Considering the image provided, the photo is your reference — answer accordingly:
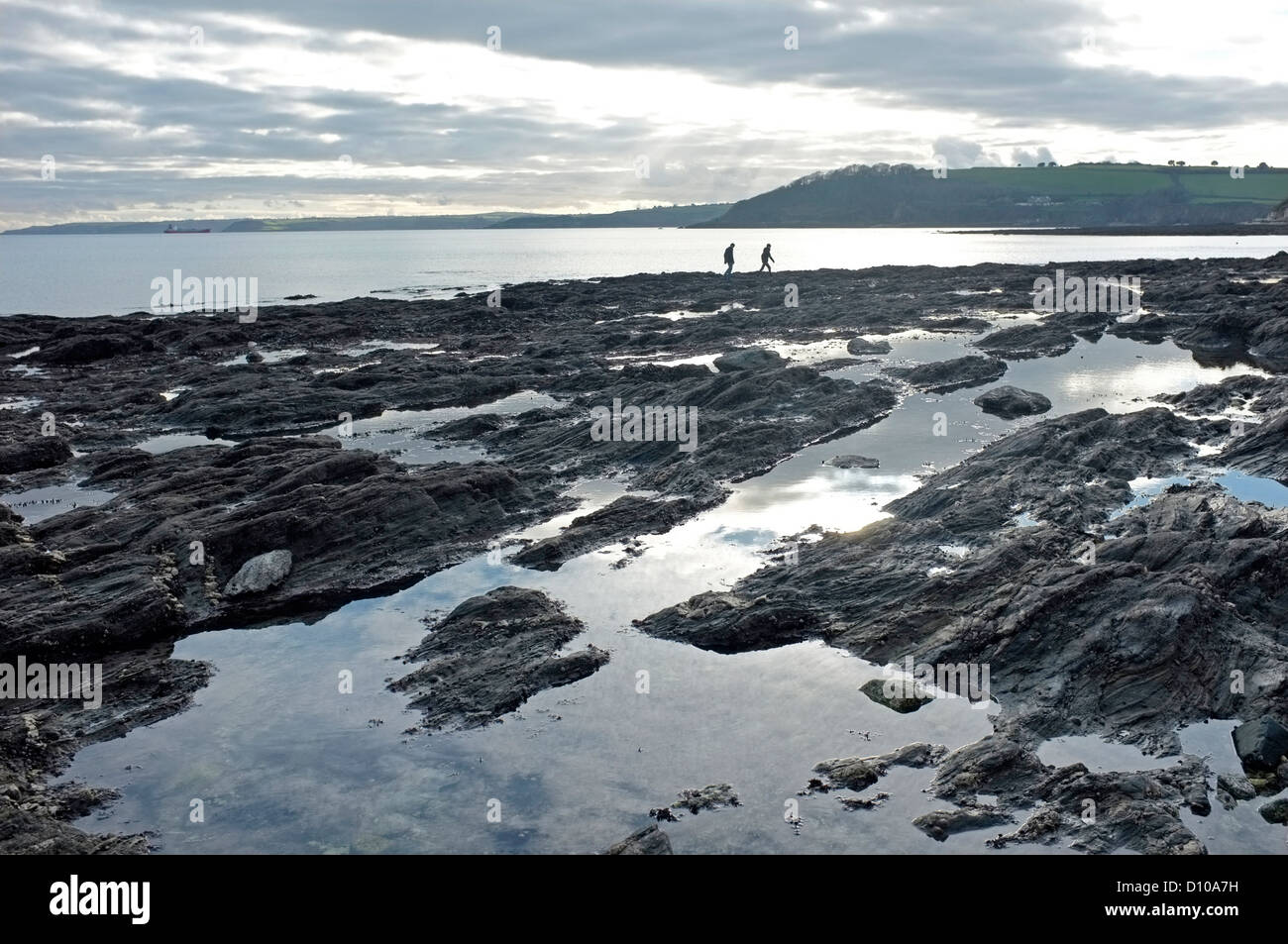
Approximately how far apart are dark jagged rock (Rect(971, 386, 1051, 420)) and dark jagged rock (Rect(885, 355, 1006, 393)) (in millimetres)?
3266

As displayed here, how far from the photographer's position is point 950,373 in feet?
129

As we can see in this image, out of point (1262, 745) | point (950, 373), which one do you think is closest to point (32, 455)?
point (1262, 745)

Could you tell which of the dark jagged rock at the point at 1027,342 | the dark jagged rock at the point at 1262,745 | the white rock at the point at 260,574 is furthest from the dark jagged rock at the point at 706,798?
the dark jagged rock at the point at 1027,342

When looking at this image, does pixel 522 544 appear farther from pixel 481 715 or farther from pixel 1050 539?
pixel 1050 539

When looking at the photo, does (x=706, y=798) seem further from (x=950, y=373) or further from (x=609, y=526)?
(x=950, y=373)

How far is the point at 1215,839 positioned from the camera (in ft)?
35.6

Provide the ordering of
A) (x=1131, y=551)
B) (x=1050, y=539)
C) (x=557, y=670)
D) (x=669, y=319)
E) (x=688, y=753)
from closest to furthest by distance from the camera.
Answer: (x=688, y=753), (x=557, y=670), (x=1131, y=551), (x=1050, y=539), (x=669, y=319)

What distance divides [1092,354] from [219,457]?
3881cm

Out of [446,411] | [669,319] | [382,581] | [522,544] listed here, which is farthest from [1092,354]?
[382,581]

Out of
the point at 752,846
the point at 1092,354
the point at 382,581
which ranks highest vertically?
the point at 1092,354

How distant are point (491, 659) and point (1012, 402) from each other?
23.8 m

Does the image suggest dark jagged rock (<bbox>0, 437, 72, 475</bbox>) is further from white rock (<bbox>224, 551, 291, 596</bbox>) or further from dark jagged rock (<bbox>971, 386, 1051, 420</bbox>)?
dark jagged rock (<bbox>971, 386, 1051, 420</bbox>)

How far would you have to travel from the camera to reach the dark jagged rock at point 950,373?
38281mm

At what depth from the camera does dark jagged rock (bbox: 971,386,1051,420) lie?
1297 inches
